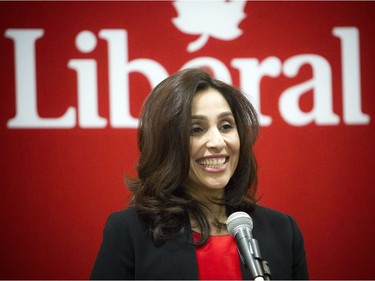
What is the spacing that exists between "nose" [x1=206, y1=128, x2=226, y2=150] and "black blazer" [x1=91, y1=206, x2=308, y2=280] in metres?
0.29

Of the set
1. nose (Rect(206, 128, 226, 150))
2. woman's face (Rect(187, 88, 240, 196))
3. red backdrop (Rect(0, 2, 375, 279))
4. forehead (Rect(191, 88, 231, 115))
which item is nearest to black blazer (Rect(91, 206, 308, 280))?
woman's face (Rect(187, 88, 240, 196))

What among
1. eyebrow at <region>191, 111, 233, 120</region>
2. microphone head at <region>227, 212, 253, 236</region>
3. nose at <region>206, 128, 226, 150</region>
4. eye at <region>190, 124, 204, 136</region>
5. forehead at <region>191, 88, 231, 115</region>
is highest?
forehead at <region>191, 88, 231, 115</region>

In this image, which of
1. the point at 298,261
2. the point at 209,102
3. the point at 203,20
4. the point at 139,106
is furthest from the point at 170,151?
the point at 203,20

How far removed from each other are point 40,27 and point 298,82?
4.55 ft

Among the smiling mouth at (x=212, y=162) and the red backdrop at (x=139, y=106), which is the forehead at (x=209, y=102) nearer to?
the smiling mouth at (x=212, y=162)

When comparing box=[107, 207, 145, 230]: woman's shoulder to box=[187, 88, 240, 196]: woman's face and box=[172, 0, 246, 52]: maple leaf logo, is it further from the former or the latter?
box=[172, 0, 246, 52]: maple leaf logo

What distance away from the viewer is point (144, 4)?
270cm

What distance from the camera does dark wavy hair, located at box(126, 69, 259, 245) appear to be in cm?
172

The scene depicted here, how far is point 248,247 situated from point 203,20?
1.70 meters

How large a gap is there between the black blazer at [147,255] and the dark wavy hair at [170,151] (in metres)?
0.04

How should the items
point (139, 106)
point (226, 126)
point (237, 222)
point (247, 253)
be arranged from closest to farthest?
point (247, 253), point (237, 222), point (226, 126), point (139, 106)

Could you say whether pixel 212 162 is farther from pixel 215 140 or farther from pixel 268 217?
pixel 268 217

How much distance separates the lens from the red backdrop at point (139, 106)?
2.63 m

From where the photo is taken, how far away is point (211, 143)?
172cm
